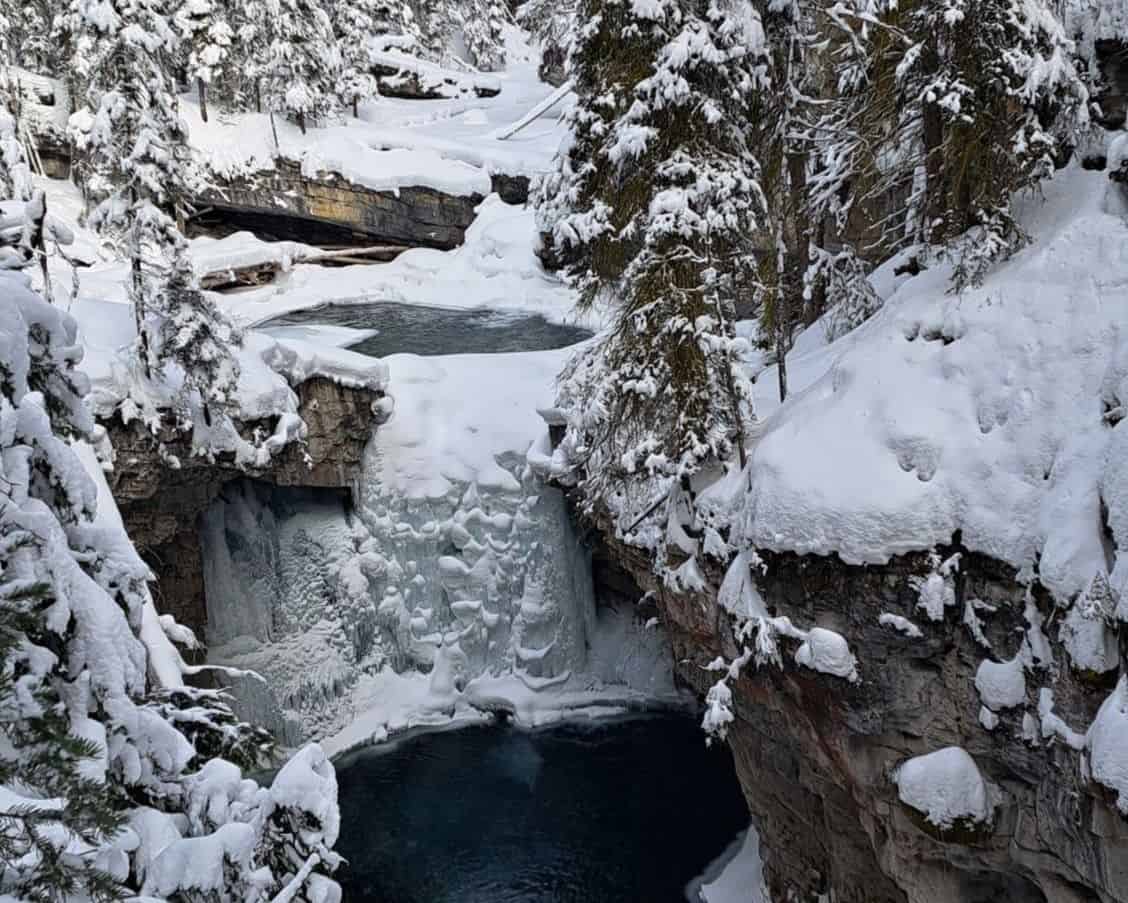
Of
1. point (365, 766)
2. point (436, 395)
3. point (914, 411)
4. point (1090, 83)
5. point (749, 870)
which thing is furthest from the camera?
point (436, 395)

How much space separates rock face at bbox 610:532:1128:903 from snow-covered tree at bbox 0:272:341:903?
5630 millimetres

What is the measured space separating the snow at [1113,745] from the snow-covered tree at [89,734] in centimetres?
527

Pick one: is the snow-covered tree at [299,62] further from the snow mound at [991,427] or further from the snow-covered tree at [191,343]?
the snow mound at [991,427]

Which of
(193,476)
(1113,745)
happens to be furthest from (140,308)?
(1113,745)

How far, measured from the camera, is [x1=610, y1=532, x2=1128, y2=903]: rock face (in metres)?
7.36

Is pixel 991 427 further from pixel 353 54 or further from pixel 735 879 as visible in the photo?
pixel 353 54

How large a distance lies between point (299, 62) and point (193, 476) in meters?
19.6

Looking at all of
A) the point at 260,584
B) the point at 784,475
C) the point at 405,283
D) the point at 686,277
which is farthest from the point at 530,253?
the point at 784,475

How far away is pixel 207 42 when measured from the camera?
3075cm

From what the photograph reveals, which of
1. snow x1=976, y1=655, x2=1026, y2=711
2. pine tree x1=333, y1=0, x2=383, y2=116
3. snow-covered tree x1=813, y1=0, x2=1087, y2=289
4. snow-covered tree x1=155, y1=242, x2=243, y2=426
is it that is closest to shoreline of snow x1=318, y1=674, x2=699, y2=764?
snow-covered tree x1=155, y1=242, x2=243, y2=426

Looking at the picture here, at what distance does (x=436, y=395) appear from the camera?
19.1 m

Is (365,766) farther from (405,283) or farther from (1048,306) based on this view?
(405,283)

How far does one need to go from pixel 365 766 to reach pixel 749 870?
7100 mm

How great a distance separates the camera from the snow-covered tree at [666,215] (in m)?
9.91
